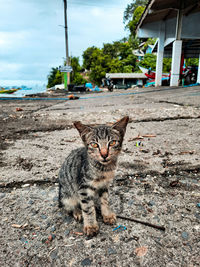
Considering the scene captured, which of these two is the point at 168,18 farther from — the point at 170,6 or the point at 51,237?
the point at 51,237

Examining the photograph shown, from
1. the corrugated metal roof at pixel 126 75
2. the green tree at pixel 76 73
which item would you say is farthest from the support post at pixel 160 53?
the green tree at pixel 76 73

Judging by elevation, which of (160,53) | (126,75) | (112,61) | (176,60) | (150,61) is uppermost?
(112,61)

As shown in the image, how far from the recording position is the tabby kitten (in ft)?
5.11

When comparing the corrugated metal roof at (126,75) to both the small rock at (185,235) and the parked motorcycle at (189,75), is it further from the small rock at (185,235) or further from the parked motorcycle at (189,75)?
the small rock at (185,235)

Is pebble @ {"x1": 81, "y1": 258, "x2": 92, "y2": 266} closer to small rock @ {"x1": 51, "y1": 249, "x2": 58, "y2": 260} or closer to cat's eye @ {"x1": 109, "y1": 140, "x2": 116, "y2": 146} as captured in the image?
small rock @ {"x1": 51, "y1": 249, "x2": 58, "y2": 260}

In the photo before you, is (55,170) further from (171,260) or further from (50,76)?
(50,76)

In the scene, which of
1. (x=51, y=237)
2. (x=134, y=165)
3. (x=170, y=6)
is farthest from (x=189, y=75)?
(x=51, y=237)

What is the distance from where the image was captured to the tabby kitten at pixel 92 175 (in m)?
1.56

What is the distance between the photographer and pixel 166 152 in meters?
2.65

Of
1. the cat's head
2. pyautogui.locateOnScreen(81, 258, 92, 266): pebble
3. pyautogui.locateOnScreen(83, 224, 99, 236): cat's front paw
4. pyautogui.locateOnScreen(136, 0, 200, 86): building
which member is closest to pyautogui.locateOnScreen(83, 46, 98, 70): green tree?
pyautogui.locateOnScreen(136, 0, 200, 86): building

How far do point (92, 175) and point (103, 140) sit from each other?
0.32 meters

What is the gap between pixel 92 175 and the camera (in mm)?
1568

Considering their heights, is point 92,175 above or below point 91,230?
above

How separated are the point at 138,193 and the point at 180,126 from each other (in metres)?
2.39
